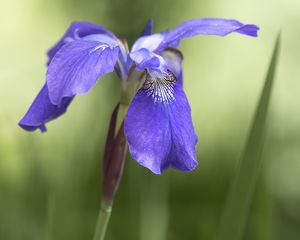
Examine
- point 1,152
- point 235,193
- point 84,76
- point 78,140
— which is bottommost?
point 1,152

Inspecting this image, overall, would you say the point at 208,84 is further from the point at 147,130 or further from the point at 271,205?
the point at 147,130

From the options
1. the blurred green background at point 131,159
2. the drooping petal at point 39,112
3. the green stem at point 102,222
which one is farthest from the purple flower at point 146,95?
the blurred green background at point 131,159

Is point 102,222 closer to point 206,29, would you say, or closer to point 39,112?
point 39,112

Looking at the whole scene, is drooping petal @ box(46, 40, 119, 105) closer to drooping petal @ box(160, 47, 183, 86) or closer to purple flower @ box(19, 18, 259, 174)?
purple flower @ box(19, 18, 259, 174)

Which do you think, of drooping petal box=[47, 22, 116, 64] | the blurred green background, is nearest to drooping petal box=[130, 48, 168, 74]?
drooping petal box=[47, 22, 116, 64]

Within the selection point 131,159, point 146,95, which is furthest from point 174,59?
point 131,159

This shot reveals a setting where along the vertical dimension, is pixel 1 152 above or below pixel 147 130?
below

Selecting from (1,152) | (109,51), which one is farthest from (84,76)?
(1,152)
